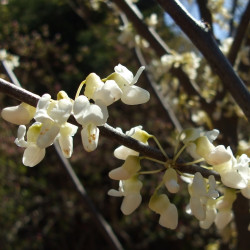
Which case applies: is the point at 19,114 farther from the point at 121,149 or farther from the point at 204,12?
the point at 204,12

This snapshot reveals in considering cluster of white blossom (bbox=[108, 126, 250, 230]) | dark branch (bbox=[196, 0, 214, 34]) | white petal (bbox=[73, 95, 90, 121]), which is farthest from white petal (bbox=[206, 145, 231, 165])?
dark branch (bbox=[196, 0, 214, 34])

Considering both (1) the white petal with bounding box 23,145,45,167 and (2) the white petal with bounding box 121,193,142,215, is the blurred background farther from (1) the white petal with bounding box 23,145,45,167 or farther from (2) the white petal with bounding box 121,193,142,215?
(1) the white petal with bounding box 23,145,45,167

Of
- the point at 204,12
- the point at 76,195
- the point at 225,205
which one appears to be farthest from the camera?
the point at 76,195

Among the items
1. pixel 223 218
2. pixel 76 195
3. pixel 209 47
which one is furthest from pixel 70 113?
pixel 76 195

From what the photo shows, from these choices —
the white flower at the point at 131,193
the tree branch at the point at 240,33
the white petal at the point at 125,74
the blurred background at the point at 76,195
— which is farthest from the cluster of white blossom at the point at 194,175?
the blurred background at the point at 76,195

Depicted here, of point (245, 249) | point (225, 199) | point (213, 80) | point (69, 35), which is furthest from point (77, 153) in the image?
point (69, 35)

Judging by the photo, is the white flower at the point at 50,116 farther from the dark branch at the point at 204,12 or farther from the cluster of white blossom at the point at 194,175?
the dark branch at the point at 204,12
